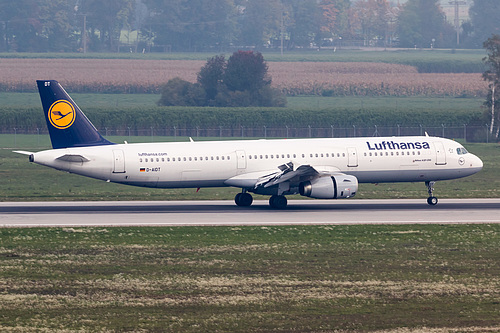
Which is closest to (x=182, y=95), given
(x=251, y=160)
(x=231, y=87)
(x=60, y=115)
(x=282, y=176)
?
(x=231, y=87)

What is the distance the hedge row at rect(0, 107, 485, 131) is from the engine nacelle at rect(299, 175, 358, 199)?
6041 cm

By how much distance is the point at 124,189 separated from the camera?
6103 cm

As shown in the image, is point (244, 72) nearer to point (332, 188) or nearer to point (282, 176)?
point (282, 176)

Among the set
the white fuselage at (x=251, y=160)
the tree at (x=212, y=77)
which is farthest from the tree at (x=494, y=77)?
the white fuselage at (x=251, y=160)

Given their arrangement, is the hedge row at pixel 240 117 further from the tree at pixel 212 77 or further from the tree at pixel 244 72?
the tree at pixel 244 72

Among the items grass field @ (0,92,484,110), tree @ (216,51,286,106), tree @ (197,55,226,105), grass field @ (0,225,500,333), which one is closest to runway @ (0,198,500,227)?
grass field @ (0,225,500,333)

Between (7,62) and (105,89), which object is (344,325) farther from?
(7,62)

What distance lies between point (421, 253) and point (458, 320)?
10176mm

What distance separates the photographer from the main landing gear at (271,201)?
155ft

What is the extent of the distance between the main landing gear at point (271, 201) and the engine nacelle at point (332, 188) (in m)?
2.02

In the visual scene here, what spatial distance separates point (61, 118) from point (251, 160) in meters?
10.6

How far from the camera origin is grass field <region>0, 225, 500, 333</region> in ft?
74.2

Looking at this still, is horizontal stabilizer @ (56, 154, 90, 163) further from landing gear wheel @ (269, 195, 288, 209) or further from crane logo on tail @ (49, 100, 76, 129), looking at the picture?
landing gear wheel @ (269, 195, 288, 209)

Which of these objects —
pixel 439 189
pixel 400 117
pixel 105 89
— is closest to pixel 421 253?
pixel 439 189
